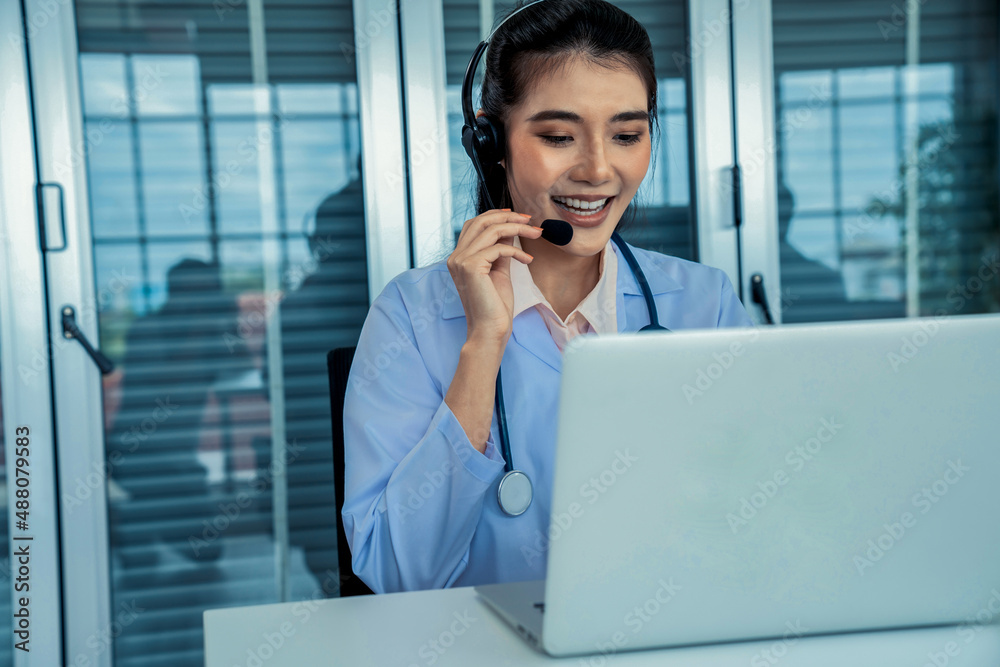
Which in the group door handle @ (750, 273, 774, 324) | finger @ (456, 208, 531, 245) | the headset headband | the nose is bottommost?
door handle @ (750, 273, 774, 324)

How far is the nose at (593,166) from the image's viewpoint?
3.76 ft

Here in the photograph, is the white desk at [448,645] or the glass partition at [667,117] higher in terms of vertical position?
the glass partition at [667,117]

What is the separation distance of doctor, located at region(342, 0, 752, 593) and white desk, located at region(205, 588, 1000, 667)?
0.25 meters

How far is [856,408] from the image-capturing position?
542mm

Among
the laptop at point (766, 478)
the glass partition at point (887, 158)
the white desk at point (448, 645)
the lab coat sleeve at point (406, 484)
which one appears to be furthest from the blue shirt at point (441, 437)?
the glass partition at point (887, 158)

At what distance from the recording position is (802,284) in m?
2.36

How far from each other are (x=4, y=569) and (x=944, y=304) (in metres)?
2.77

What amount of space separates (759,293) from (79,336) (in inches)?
72.7

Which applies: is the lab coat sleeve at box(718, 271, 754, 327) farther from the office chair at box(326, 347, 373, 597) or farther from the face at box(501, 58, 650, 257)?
the office chair at box(326, 347, 373, 597)

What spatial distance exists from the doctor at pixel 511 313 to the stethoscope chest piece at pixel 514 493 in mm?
19

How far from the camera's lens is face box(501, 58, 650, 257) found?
3.77 ft

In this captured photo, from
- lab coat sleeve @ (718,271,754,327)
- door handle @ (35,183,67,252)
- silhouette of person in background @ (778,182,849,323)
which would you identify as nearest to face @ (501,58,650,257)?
lab coat sleeve @ (718,271,754,327)

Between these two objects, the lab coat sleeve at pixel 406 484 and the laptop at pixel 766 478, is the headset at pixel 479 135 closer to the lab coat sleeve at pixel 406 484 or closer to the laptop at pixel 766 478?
the lab coat sleeve at pixel 406 484

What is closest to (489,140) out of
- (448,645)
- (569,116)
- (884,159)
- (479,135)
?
(479,135)
